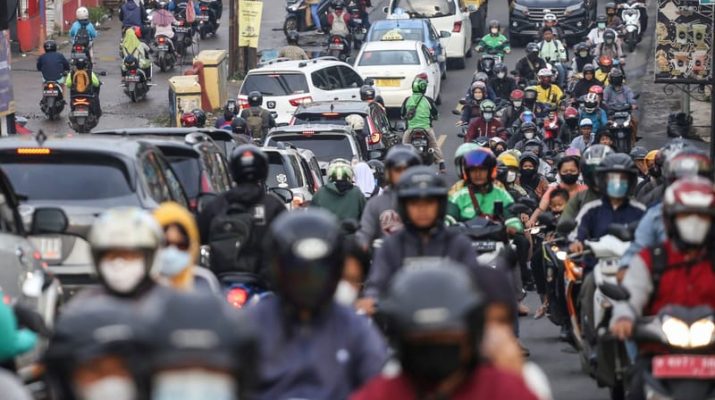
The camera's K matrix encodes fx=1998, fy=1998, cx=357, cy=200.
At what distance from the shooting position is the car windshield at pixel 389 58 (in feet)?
124

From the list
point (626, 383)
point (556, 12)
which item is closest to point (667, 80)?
point (556, 12)

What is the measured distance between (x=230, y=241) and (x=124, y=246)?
456 centimetres

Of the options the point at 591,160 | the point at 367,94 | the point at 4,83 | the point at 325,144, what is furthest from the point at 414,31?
the point at 591,160

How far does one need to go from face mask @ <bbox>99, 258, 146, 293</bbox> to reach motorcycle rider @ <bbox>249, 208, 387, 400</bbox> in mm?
602

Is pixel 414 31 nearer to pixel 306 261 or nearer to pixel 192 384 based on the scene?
pixel 306 261

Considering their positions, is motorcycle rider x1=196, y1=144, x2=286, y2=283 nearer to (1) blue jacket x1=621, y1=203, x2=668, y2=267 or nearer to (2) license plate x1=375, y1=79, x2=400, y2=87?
(1) blue jacket x1=621, y1=203, x2=668, y2=267

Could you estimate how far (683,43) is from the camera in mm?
32656

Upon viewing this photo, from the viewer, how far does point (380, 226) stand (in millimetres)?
12383

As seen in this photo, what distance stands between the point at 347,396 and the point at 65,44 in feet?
125

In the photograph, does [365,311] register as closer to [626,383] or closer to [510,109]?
[626,383]

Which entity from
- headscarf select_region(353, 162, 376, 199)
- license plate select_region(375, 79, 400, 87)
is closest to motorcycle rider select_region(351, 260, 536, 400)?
headscarf select_region(353, 162, 376, 199)

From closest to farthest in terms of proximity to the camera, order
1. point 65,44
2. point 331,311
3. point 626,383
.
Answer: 1. point 331,311
2. point 626,383
3. point 65,44

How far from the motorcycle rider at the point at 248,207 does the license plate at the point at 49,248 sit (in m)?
1.26

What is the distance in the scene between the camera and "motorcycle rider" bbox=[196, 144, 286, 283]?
11445 millimetres
